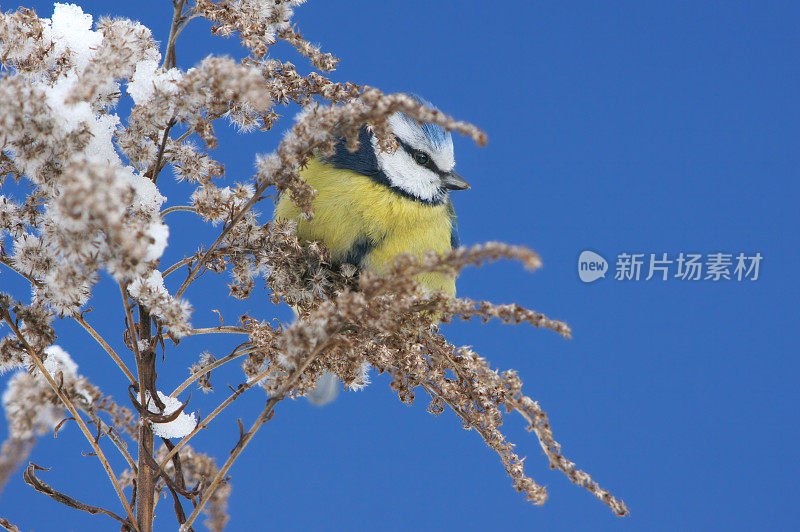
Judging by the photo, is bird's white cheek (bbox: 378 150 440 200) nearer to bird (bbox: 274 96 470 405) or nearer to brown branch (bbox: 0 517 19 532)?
bird (bbox: 274 96 470 405)

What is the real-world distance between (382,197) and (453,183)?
0.15 meters

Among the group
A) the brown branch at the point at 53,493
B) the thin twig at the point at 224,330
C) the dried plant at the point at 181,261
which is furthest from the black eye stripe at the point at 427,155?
the brown branch at the point at 53,493

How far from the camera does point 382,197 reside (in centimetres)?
125

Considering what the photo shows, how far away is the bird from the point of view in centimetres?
122

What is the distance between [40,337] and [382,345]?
42cm

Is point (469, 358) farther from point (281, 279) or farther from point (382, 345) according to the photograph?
point (281, 279)

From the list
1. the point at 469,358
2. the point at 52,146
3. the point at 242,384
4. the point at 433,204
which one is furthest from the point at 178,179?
the point at 433,204

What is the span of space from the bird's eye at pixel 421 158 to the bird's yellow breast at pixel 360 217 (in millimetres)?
77

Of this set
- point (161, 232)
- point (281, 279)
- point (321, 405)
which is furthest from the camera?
point (321, 405)

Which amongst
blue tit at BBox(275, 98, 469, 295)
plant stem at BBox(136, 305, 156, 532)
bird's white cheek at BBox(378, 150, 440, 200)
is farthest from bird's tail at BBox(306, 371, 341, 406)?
plant stem at BBox(136, 305, 156, 532)

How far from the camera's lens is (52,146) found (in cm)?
74

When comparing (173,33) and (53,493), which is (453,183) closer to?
(173,33)

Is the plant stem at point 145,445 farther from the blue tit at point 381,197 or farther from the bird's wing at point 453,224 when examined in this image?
the bird's wing at point 453,224

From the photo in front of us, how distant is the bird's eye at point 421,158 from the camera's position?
1291mm
